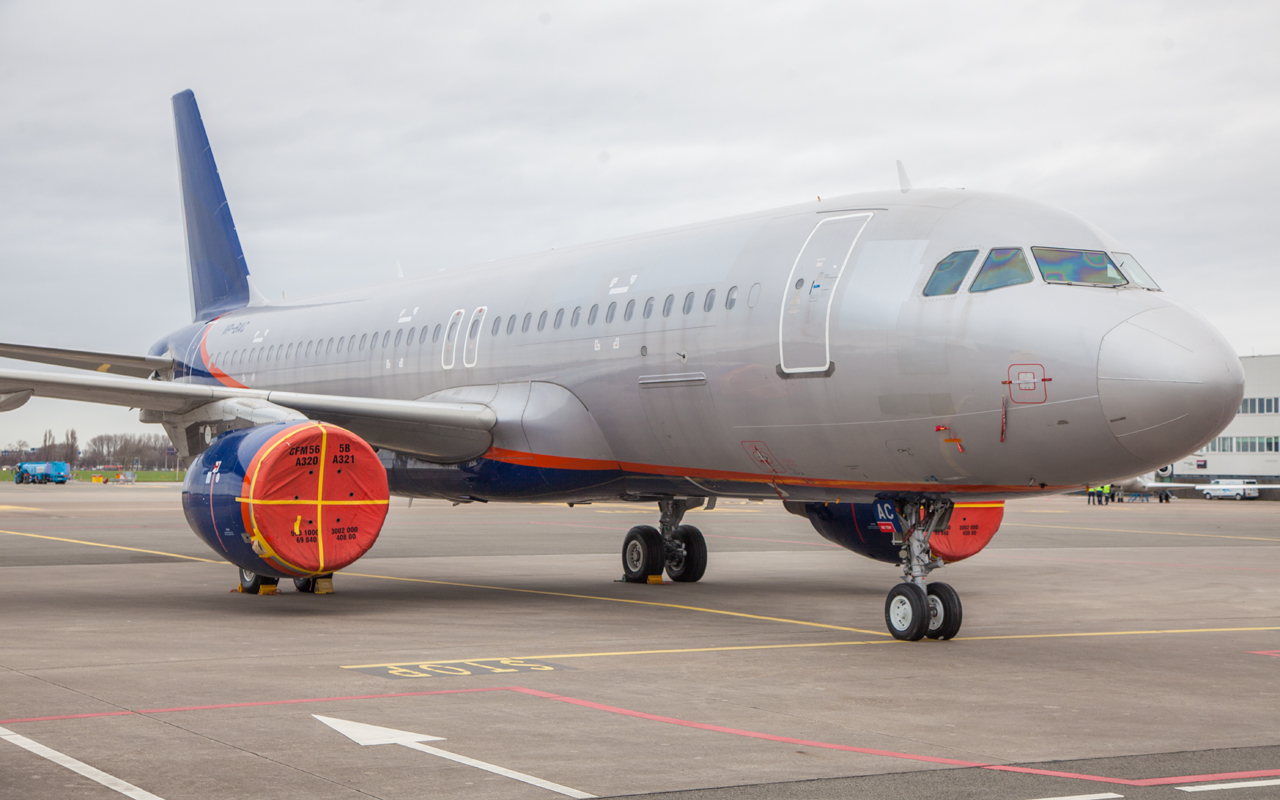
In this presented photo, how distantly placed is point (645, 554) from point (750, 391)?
609 cm

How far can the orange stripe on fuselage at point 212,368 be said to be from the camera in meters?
22.8

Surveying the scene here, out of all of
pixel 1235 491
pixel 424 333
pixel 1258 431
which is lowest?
pixel 1235 491

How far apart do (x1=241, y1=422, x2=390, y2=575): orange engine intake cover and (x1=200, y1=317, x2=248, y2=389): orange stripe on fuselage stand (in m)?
9.05

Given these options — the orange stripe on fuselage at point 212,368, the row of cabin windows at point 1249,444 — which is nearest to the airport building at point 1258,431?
the row of cabin windows at point 1249,444

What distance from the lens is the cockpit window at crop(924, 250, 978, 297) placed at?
11.6 m

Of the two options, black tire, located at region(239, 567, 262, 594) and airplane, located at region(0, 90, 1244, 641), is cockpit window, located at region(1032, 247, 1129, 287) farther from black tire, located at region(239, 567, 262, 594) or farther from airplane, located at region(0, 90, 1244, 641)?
black tire, located at region(239, 567, 262, 594)

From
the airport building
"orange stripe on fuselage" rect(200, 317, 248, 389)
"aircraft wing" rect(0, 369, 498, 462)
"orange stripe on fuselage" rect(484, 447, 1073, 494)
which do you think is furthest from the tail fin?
the airport building

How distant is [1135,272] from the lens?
38.1 ft

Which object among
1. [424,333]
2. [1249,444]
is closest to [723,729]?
[424,333]

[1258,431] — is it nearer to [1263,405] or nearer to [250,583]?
[1263,405]

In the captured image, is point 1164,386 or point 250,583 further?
point 250,583

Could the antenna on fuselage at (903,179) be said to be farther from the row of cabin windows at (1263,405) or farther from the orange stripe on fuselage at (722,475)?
the row of cabin windows at (1263,405)

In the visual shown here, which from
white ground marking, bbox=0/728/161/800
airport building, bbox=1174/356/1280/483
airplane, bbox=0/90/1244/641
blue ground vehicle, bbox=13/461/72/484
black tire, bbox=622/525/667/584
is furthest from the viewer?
blue ground vehicle, bbox=13/461/72/484

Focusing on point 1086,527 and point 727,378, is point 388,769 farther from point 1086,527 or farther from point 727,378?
point 1086,527
